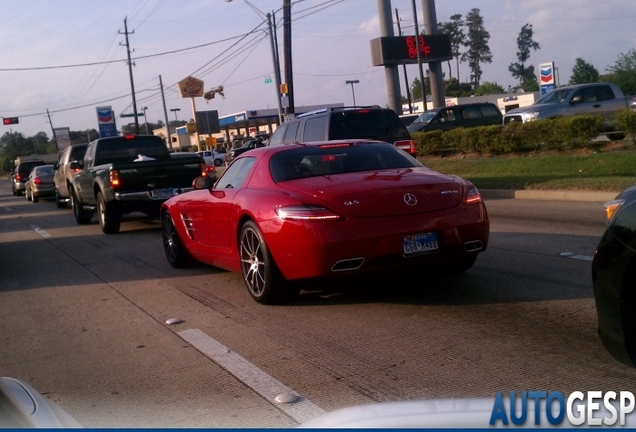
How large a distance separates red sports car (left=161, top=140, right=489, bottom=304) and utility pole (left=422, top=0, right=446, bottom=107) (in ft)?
139

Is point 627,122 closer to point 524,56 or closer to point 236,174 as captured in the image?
point 236,174

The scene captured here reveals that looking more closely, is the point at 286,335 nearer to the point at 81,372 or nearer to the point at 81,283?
the point at 81,372

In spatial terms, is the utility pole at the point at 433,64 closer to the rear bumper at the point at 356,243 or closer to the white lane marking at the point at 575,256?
the white lane marking at the point at 575,256

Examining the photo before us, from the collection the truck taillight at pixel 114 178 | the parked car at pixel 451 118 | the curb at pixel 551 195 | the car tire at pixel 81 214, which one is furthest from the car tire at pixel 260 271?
the parked car at pixel 451 118

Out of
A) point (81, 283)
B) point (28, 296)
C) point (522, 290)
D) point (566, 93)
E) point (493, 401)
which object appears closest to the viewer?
point (493, 401)

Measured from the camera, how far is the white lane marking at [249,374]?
4.68 metres

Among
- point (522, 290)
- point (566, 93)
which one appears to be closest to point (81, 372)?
point (522, 290)

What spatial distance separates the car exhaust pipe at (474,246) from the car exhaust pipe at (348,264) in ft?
3.43

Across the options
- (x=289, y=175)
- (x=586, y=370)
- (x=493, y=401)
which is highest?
(x=289, y=175)

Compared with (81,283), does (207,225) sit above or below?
above

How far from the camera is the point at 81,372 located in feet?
19.1

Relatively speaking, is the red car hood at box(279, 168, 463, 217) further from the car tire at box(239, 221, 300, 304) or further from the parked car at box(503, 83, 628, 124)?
the parked car at box(503, 83, 628, 124)

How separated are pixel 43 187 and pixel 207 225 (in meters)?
23.0

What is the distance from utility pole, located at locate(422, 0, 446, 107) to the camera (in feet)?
163
